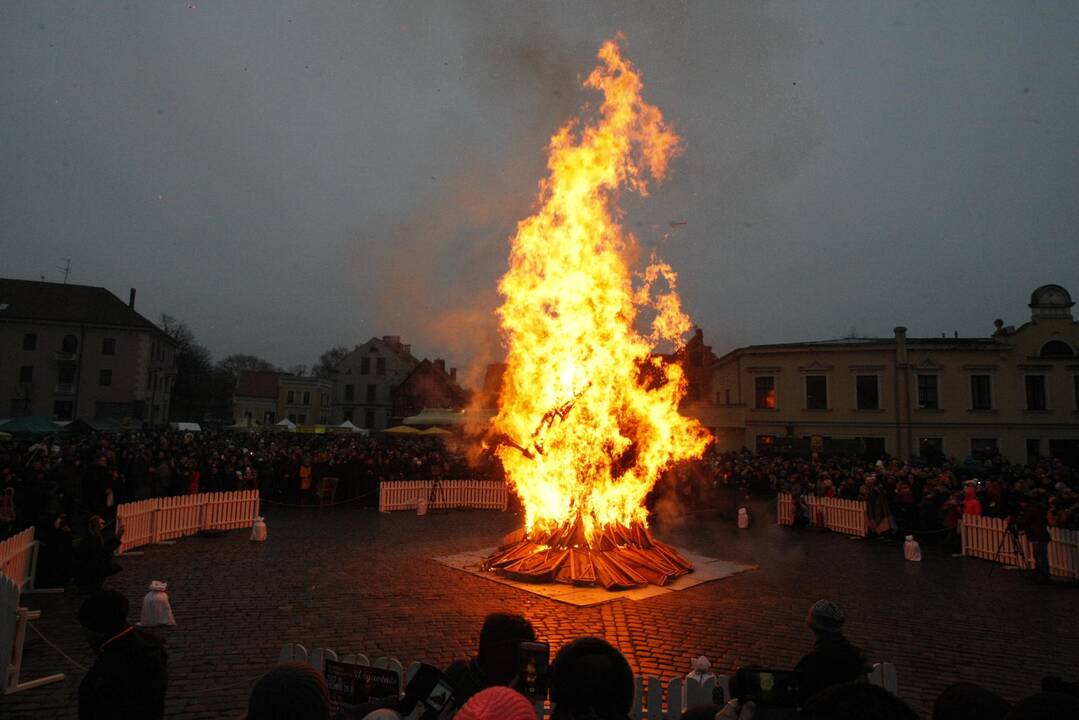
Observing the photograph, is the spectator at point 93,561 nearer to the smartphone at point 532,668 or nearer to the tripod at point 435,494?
the smartphone at point 532,668

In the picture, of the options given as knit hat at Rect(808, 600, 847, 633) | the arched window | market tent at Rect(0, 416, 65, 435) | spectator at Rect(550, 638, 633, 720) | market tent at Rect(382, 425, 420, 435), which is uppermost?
the arched window

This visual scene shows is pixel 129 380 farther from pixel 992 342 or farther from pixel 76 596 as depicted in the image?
pixel 992 342

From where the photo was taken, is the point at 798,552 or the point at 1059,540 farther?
the point at 798,552

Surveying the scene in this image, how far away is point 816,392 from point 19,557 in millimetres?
38228

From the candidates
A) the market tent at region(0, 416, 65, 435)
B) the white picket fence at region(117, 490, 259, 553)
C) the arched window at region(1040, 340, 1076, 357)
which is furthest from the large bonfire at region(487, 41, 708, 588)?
the arched window at region(1040, 340, 1076, 357)

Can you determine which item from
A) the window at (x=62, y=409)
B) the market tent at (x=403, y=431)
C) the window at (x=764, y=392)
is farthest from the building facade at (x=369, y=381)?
the window at (x=764, y=392)

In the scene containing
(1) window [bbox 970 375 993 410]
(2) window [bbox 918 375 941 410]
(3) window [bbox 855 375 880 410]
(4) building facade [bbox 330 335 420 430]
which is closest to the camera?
(1) window [bbox 970 375 993 410]

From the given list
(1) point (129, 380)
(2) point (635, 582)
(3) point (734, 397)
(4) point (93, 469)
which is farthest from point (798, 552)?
(1) point (129, 380)

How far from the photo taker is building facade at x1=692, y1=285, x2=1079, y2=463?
3531 cm

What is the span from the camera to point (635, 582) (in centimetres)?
1164

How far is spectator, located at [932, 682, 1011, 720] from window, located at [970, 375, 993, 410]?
133 ft

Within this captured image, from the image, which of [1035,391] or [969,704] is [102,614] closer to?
[969,704]

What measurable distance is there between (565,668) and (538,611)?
311 inches

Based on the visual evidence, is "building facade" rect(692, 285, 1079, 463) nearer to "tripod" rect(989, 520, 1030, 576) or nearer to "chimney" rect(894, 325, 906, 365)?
"chimney" rect(894, 325, 906, 365)
